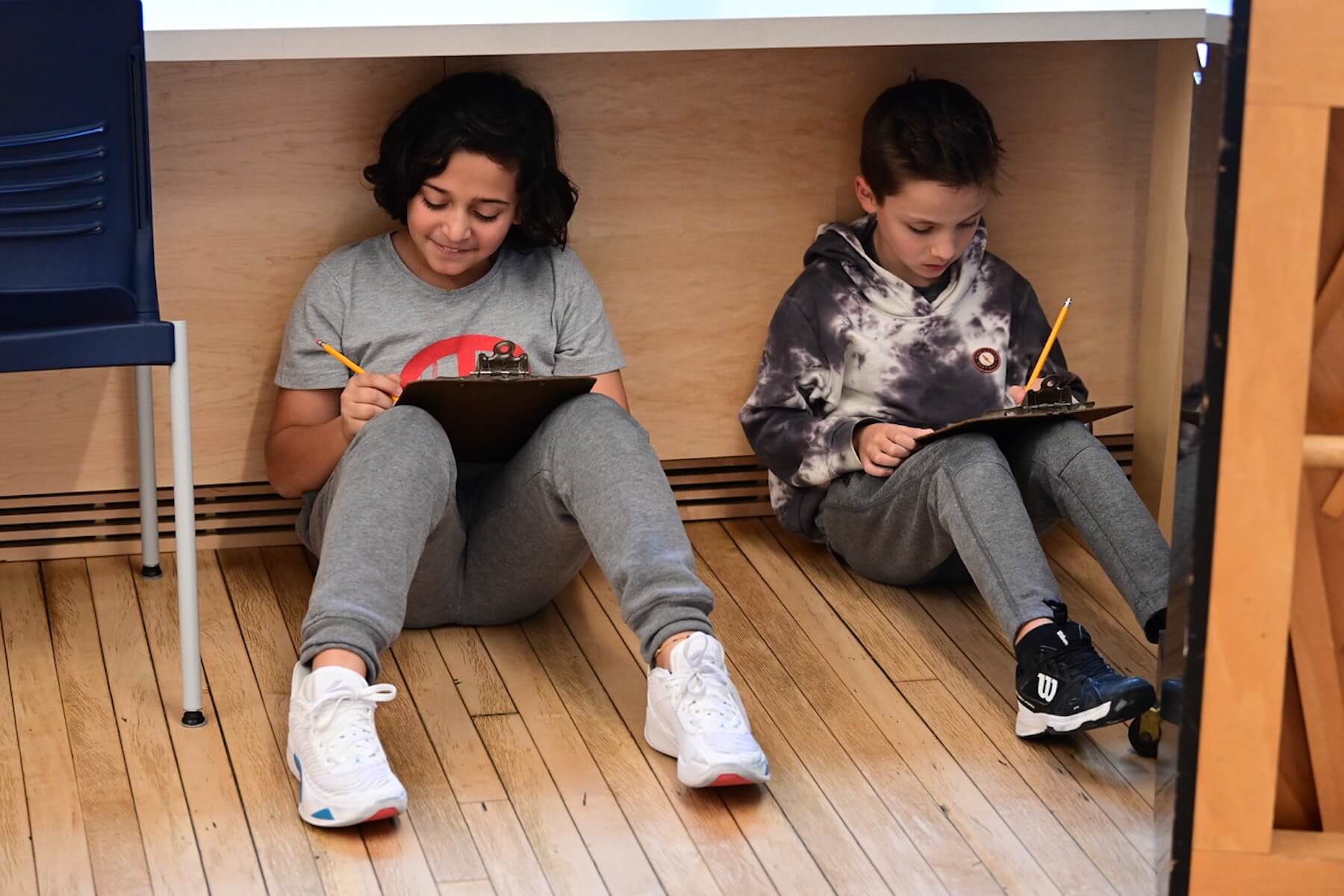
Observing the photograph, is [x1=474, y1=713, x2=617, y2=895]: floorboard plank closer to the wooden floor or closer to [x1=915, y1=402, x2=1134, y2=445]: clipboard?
the wooden floor

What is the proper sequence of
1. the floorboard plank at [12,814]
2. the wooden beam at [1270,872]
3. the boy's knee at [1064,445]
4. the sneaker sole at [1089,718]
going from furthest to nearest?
the boy's knee at [1064,445] → the sneaker sole at [1089,718] → the floorboard plank at [12,814] → the wooden beam at [1270,872]

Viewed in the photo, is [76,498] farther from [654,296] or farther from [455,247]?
[654,296]

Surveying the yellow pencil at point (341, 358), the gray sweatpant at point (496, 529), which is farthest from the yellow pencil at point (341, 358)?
the gray sweatpant at point (496, 529)

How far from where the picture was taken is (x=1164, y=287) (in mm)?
2248

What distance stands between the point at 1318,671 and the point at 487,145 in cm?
112

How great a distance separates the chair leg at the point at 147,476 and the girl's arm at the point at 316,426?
144mm

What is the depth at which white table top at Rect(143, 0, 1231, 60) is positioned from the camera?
1762 mm

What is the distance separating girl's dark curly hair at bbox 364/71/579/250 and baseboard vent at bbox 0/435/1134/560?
45cm

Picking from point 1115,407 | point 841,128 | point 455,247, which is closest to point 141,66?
point 455,247

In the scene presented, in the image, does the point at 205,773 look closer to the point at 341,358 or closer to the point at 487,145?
the point at 341,358

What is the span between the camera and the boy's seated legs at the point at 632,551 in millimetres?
1684

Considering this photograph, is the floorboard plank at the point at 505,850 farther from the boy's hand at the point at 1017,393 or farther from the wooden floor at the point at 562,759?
the boy's hand at the point at 1017,393

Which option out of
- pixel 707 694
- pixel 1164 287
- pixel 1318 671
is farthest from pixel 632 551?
pixel 1164 287

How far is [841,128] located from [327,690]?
103 centimetres
